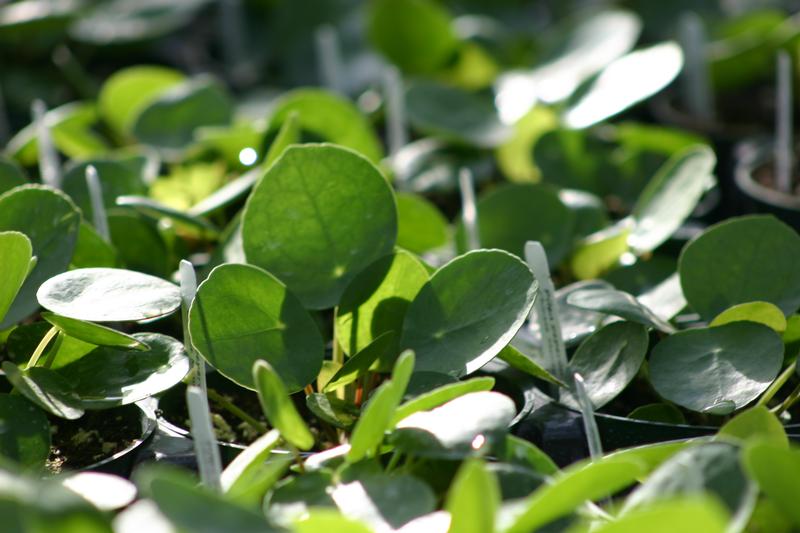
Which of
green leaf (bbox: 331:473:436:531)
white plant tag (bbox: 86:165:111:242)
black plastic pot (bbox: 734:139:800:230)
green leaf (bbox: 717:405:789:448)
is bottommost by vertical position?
black plastic pot (bbox: 734:139:800:230)

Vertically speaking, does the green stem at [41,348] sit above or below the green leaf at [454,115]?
above

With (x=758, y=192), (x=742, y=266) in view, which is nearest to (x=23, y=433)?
(x=742, y=266)

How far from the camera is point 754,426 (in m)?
0.49

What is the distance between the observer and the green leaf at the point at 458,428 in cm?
47

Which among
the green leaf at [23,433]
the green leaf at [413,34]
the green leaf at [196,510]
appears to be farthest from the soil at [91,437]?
the green leaf at [413,34]

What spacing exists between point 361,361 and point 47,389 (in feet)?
0.57

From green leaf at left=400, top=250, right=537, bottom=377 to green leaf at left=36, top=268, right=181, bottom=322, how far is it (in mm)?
140

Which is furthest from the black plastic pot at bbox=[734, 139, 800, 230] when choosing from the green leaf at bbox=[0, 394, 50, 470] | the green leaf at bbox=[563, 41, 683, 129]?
the green leaf at bbox=[0, 394, 50, 470]

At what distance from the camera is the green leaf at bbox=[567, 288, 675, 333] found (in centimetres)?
60

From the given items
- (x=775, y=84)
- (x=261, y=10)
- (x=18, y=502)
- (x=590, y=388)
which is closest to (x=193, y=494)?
(x=18, y=502)

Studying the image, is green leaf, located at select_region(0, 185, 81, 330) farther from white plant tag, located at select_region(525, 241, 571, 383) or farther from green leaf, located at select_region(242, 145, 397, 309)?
white plant tag, located at select_region(525, 241, 571, 383)

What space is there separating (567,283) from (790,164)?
400mm

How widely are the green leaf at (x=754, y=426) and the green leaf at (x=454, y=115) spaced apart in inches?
22.8

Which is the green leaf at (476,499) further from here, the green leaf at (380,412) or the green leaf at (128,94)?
the green leaf at (128,94)
